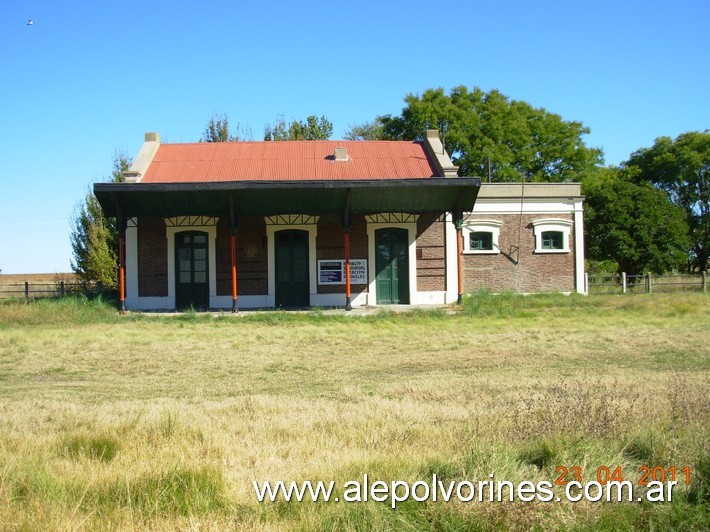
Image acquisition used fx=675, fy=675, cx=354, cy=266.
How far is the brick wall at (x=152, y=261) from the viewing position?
23.9 metres

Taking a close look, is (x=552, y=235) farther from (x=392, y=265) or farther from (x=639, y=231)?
(x=639, y=231)

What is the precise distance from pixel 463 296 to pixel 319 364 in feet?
40.9

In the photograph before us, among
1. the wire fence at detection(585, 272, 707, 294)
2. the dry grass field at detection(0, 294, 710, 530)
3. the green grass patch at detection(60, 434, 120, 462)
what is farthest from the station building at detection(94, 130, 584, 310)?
the green grass patch at detection(60, 434, 120, 462)

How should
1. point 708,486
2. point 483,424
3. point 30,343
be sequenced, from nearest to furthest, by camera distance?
point 708,486 < point 483,424 < point 30,343

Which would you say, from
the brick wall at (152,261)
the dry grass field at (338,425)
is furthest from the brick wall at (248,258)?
the dry grass field at (338,425)

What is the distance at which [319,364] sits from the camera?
12672 mm

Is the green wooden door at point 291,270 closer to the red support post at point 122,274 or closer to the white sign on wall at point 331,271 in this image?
the white sign on wall at point 331,271

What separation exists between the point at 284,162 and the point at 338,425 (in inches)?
774

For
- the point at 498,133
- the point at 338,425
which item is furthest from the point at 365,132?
the point at 338,425

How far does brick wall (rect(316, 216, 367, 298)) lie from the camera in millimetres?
24000

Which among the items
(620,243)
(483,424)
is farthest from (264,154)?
(483,424)

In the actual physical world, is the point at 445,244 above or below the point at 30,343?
above

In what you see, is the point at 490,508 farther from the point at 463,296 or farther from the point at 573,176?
the point at 573,176

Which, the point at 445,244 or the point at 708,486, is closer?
the point at 708,486
